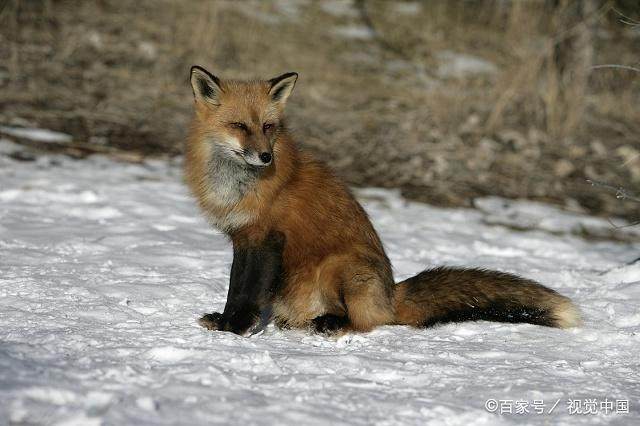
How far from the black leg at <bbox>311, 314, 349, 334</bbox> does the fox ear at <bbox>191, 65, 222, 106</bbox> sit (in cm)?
135

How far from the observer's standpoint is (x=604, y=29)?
13.4 meters

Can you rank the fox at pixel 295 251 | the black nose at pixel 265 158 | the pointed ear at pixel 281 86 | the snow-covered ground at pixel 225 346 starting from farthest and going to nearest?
the pointed ear at pixel 281 86 → the fox at pixel 295 251 → the black nose at pixel 265 158 → the snow-covered ground at pixel 225 346

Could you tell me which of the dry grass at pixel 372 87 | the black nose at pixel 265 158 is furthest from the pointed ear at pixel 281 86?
the dry grass at pixel 372 87

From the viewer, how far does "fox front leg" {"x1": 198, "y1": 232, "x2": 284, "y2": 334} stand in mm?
4078

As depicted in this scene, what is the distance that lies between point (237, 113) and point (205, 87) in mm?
276

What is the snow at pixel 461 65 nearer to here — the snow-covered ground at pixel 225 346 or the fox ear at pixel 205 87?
the snow-covered ground at pixel 225 346

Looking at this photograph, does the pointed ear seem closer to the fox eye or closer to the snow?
the fox eye

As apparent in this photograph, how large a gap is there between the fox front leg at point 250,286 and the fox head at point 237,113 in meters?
0.45

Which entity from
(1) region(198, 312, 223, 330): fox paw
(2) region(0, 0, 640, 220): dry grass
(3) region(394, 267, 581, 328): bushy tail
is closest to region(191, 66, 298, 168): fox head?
(1) region(198, 312, 223, 330): fox paw

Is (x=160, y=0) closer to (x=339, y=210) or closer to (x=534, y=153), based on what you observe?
(x=534, y=153)

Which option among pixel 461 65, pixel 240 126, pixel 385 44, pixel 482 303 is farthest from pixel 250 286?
pixel 385 44

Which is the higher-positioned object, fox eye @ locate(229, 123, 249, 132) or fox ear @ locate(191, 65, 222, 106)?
fox ear @ locate(191, 65, 222, 106)

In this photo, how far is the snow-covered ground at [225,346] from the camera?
9.71 feet

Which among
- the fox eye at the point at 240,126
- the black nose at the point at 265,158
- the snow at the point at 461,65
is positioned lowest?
the black nose at the point at 265,158
